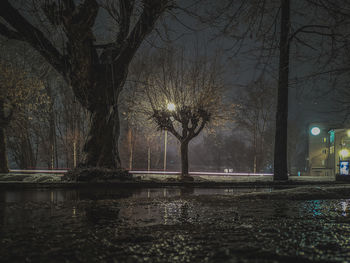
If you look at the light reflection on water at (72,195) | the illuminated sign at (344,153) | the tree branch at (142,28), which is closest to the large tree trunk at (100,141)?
the tree branch at (142,28)

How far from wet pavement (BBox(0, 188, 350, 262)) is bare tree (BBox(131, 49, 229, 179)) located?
13.5 meters

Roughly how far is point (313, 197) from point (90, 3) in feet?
30.5

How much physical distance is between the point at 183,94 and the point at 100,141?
7683 mm

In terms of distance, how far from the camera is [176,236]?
2.51 meters

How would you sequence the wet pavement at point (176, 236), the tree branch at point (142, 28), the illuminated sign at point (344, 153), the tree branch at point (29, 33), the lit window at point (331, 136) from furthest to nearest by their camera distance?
the lit window at point (331, 136) < the illuminated sign at point (344, 153) < the tree branch at point (142, 28) < the tree branch at point (29, 33) < the wet pavement at point (176, 236)

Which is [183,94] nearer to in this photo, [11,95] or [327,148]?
[11,95]

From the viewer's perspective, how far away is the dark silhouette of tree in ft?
30.3

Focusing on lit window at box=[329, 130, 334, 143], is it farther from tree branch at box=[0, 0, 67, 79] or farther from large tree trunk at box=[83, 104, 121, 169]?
tree branch at box=[0, 0, 67, 79]

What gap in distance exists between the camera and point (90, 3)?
9898 millimetres

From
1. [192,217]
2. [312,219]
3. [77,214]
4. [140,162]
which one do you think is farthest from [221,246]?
[140,162]

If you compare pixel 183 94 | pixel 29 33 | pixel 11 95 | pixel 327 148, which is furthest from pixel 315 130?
pixel 29 33

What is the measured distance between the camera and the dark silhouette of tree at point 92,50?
9238mm

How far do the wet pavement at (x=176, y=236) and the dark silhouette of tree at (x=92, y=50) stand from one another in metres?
7.14

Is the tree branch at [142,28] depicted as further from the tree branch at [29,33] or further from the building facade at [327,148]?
the building facade at [327,148]
